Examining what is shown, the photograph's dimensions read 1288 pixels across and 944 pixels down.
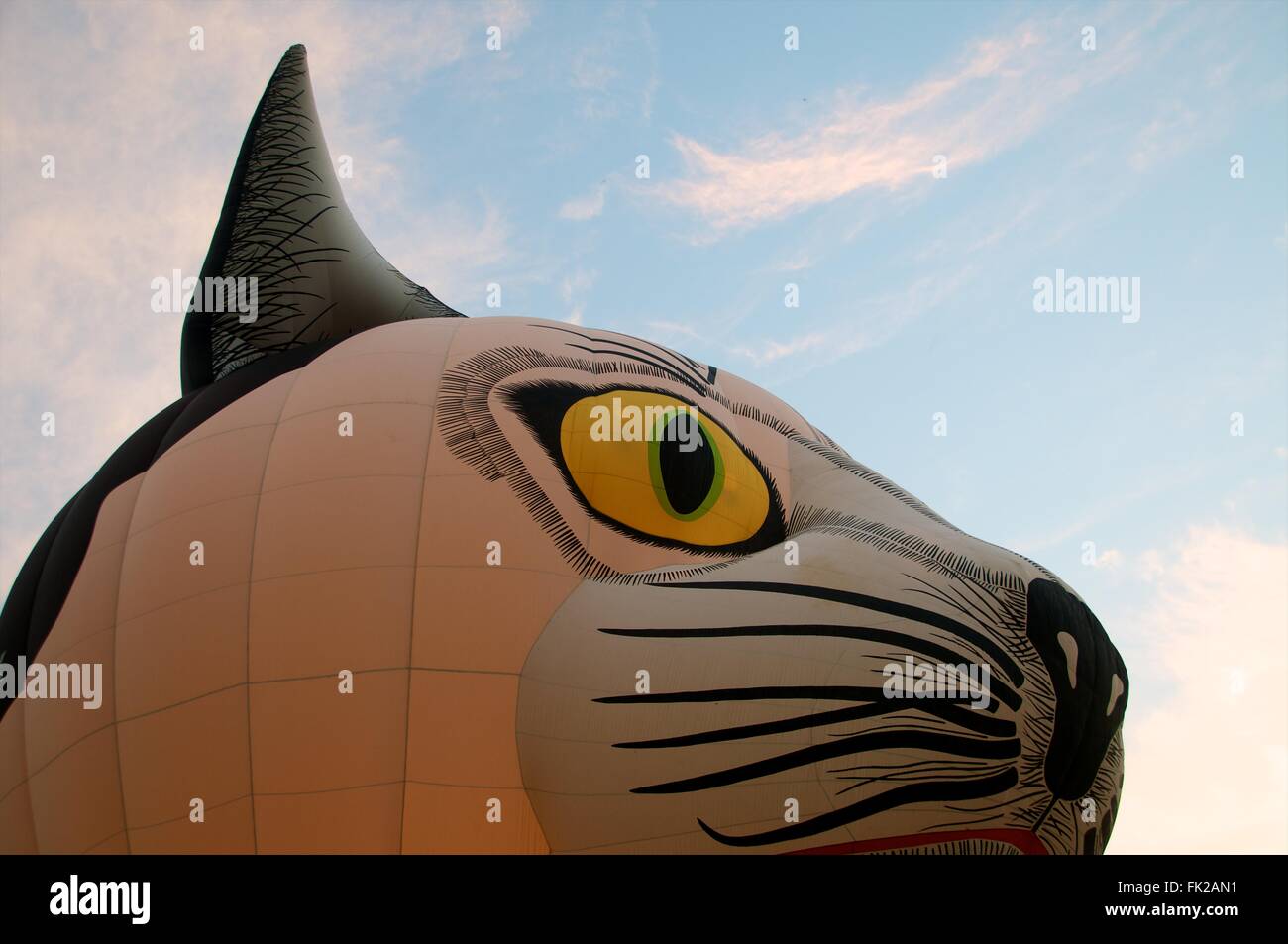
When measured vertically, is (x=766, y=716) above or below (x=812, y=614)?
below

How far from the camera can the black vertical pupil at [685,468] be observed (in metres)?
5.30

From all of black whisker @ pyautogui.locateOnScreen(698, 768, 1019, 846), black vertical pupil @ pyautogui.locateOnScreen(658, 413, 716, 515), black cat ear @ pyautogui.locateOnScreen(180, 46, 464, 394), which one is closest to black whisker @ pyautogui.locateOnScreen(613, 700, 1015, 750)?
black whisker @ pyautogui.locateOnScreen(698, 768, 1019, 846)

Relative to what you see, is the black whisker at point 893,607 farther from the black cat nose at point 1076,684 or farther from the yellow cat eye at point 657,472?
the yellow cat eye at point 657,472

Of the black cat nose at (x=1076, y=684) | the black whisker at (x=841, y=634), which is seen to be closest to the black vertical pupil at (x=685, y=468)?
the black whisker at (x=841, y=634)

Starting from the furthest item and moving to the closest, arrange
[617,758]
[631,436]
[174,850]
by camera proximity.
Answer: [631,436] < [174,850] < [617,758]

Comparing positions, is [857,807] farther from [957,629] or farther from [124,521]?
[124,521]

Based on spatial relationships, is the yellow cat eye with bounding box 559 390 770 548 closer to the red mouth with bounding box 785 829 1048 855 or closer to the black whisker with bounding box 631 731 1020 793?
the black whisker with bounding box 631 731 1020 793

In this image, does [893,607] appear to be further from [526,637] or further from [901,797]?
[526,637]

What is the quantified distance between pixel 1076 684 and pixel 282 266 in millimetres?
4438

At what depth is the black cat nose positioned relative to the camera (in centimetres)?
432

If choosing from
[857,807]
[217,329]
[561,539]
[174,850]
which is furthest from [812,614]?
[217,329]

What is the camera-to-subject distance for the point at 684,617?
15.7 feet

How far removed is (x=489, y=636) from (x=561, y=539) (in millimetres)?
499

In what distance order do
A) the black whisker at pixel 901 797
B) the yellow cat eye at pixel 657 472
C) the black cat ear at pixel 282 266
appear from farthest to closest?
the black cat ear at pixel 282 266
the yellow cat eye at pixel 657 472
the black whisker at pixel 901 797
